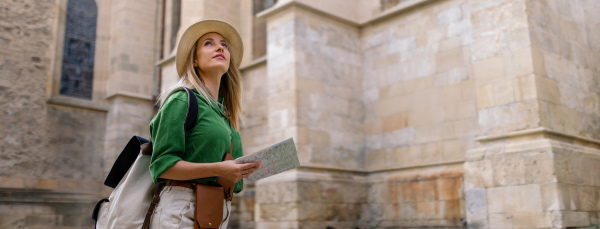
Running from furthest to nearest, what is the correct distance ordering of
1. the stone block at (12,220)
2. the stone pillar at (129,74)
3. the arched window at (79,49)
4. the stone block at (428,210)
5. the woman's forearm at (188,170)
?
the arched window at (79,49), the stone pillar at (129,74), the stone block at (12,220), the stone block at (428,210), the woman's forearm at (188,170)

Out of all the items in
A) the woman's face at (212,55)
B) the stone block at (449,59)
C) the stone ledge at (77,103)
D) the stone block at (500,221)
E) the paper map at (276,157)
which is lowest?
the stone block at (500,221)

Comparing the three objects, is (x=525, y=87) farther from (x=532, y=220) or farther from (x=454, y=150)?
(x=454, y=150)

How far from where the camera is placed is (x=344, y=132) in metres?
7.96

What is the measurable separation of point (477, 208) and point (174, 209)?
14.6 feet

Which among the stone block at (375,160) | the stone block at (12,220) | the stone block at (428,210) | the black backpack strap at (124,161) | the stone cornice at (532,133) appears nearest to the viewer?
the black backpack strap at (124,161)

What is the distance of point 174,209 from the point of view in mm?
1708

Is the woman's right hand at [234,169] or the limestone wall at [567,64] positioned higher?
the limestone wall at [567,64]

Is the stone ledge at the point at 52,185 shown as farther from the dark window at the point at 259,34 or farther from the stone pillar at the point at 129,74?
the dark window at the point at 259,34

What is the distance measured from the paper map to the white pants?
22 cm

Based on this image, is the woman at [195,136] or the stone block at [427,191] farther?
the stone block at [427,191]

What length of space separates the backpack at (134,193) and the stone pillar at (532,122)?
4.26 m

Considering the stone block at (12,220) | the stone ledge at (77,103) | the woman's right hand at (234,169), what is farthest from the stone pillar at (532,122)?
the stone ledge at (77,103)

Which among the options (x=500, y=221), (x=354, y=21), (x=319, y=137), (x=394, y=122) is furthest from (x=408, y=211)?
(x=354, y=21)

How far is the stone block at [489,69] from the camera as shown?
18.4 ft
